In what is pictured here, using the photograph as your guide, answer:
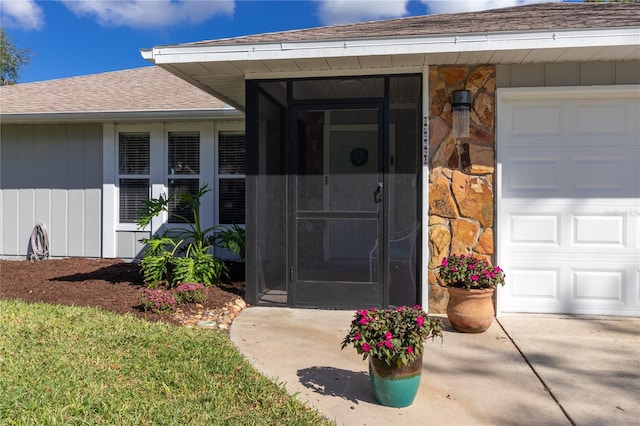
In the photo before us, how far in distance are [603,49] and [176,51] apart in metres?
3.91

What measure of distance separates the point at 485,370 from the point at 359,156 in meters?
2.34

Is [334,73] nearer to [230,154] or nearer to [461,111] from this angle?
[461,111]

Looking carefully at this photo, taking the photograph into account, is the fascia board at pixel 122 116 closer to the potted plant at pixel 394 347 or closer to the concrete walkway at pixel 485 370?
the concrete walkway at pixel 485 370

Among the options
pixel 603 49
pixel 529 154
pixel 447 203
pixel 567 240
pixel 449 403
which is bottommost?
pixel 449 403

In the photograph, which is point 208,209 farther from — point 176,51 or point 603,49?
point 603,49

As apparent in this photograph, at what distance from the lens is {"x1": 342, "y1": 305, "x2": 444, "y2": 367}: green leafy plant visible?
2477 mm

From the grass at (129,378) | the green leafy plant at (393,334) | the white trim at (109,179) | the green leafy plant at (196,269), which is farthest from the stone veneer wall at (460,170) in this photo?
the white trim at (109,179)

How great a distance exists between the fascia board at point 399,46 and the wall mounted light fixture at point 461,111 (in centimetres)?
52

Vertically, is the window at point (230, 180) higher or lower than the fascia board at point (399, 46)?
lower

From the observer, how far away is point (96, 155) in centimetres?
760

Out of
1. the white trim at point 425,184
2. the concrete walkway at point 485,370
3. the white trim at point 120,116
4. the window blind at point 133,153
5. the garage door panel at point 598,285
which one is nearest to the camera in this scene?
Answer: the concrete walkway at point 485,370

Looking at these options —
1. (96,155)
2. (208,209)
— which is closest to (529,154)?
(208,209)

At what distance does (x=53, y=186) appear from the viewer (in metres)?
7.77

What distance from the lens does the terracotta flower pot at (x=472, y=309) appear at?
12.8 ft
